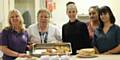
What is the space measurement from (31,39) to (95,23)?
880 mm

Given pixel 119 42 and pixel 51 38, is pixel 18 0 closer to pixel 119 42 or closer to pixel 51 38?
pixel 51 38

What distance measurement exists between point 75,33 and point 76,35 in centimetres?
3

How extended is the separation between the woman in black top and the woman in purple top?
0.60m

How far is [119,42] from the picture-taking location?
284cm

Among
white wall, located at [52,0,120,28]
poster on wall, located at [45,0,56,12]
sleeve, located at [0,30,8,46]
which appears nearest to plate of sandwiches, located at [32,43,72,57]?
sleeve, located at [0,30,8,46]

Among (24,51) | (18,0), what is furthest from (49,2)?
(24,51)

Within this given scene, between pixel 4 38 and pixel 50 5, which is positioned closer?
pixel 4 38

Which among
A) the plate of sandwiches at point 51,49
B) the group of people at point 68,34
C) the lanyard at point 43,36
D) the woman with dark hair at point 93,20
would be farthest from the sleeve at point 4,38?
the woman with dark hair at point 93,20

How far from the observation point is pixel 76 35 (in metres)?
3.26

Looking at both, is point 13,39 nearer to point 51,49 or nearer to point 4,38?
point 4,38

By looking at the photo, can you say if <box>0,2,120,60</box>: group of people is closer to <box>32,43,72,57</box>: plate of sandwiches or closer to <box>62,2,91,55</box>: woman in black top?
<box>62,2,91,55</box>: woman in black top

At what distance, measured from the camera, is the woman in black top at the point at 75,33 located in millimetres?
3264

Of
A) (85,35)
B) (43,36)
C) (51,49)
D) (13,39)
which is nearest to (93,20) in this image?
(85,35)

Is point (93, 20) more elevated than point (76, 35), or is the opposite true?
point (93, 20)
